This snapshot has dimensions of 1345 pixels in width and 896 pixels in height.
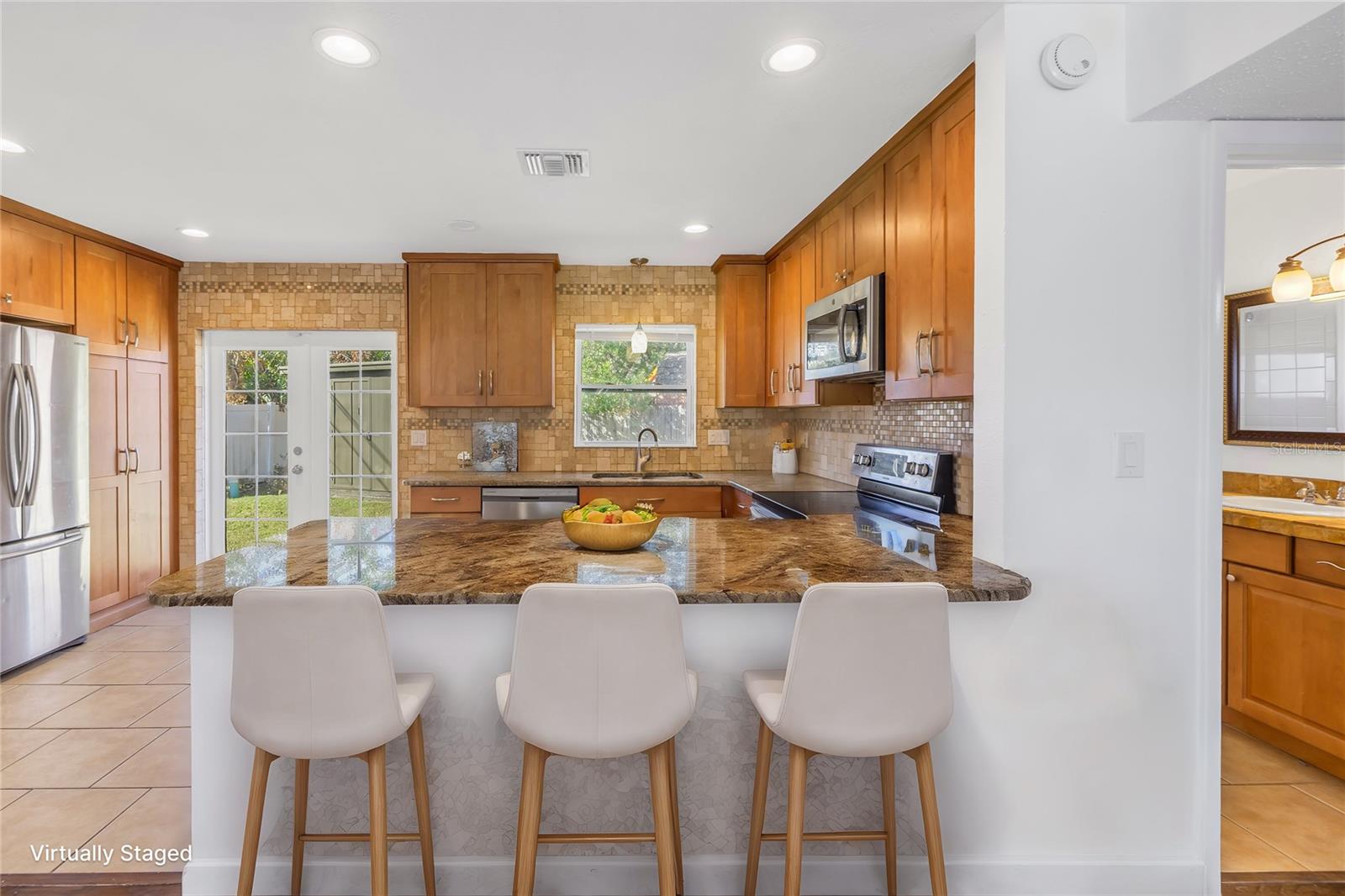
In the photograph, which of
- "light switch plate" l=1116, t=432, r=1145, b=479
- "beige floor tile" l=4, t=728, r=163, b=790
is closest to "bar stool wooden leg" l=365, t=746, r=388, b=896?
"beige floor tile" l=4, t=728, r=163, b=790

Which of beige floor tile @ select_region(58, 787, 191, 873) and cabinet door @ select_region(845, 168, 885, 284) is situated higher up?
cabinet door @ select_region(845, 168, 885, 284)

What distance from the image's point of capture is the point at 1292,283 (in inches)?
103

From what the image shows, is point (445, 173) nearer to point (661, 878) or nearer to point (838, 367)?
point (838, 367)

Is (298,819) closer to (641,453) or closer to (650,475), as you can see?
(650,475)

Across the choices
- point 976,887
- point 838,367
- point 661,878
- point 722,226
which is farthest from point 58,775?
point 722,226

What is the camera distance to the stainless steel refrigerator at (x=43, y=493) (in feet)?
10.7

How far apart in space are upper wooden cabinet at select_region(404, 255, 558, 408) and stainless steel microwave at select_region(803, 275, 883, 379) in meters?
1.81

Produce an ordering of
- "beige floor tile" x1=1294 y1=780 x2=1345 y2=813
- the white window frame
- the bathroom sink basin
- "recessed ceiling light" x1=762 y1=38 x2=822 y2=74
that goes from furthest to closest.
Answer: the white window frame < the bathroom sink basin < "beige floor tile" x1=1294 y1=780 x2=1345 y2=813 < "recessed ceiling light" x1=762 y1=38 x2=822 y2=74

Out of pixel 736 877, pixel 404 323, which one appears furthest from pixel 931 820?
pixel 404 323

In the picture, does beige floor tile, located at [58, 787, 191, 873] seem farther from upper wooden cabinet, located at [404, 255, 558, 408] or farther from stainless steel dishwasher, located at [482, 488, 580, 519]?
upper wooden cabinet, located at [404, 255, 558, 408]

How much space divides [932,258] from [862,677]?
1455 mm

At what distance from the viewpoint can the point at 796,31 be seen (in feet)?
6.07

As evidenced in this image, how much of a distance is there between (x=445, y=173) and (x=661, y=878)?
8.95 ft

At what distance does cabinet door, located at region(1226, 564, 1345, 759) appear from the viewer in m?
2.31
